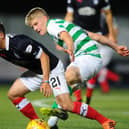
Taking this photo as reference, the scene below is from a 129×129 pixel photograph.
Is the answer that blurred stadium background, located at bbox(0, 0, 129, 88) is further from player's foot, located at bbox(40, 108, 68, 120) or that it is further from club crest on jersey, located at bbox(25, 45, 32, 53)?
club crest on jersey, located at bbox(25, 45, 32, 53)

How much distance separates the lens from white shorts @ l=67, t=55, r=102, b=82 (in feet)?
27.7

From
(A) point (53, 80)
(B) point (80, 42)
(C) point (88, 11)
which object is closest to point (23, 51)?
(A) point (53, 80)

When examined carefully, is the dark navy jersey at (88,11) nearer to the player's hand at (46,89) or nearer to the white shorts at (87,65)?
the white shorts at (87,65)

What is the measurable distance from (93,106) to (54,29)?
4702 millimetres

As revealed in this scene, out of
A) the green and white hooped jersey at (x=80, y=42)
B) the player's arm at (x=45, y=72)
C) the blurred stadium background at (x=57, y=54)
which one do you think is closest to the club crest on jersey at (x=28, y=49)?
the player's arm at (x=45, y=72)

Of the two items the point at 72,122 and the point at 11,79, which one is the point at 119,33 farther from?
the point at 72,122

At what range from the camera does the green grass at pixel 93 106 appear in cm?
920

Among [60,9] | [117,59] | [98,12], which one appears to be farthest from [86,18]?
[60,9]

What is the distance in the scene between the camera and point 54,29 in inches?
323

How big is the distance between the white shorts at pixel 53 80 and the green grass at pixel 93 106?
35.4 inches

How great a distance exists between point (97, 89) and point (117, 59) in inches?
77.3

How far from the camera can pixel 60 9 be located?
21.1 m

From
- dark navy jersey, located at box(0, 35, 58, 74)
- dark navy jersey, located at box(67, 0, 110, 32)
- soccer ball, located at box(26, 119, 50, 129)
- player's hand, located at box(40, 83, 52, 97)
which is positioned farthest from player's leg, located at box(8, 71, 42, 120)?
dark navy jersey, located at box(67, 0, 110, 32)

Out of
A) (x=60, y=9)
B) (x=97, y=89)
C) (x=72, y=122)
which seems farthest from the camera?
(x=60, y=9)
